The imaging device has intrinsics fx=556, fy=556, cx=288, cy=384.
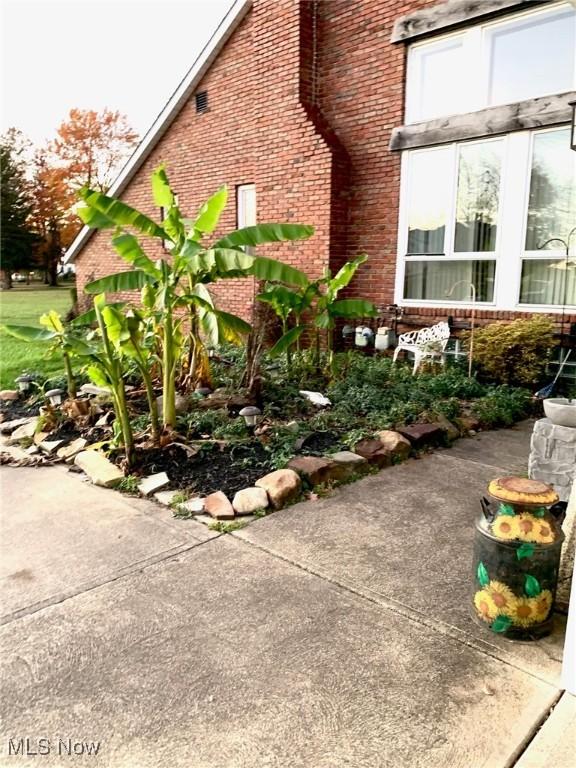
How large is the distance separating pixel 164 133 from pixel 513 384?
9192 mm

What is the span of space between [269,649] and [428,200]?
7.59 meters

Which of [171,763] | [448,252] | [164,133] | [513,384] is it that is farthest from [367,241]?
[171,763]

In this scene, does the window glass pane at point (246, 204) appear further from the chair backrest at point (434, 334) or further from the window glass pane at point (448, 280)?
the chair backrest at point (434, 334)

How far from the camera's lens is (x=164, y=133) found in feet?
39.6

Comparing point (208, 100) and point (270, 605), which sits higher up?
point (208, 100)

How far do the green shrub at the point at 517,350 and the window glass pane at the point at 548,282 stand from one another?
459 mm

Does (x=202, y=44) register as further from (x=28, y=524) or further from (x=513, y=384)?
(x=28, y=524)

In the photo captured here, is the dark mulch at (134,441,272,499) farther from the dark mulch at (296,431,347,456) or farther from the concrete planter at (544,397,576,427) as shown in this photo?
the concrete planter at (544,397,576,427)

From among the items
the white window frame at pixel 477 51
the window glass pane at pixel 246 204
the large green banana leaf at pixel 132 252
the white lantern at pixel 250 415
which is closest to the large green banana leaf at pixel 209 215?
the large green banana leaf at pixel 132 252

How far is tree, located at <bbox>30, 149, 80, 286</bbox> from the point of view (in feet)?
95.8

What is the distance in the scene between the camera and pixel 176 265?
526 centimetres

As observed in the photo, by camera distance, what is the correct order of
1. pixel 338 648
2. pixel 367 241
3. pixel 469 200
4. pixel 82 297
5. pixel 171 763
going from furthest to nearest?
pixel 82 297, pixel 367 241, pixel 469 200, pixel 338 648, pixel 171 763

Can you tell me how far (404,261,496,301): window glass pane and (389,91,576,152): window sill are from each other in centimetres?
177

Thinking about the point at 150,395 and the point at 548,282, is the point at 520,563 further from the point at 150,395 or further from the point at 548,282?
the point at 548,282
